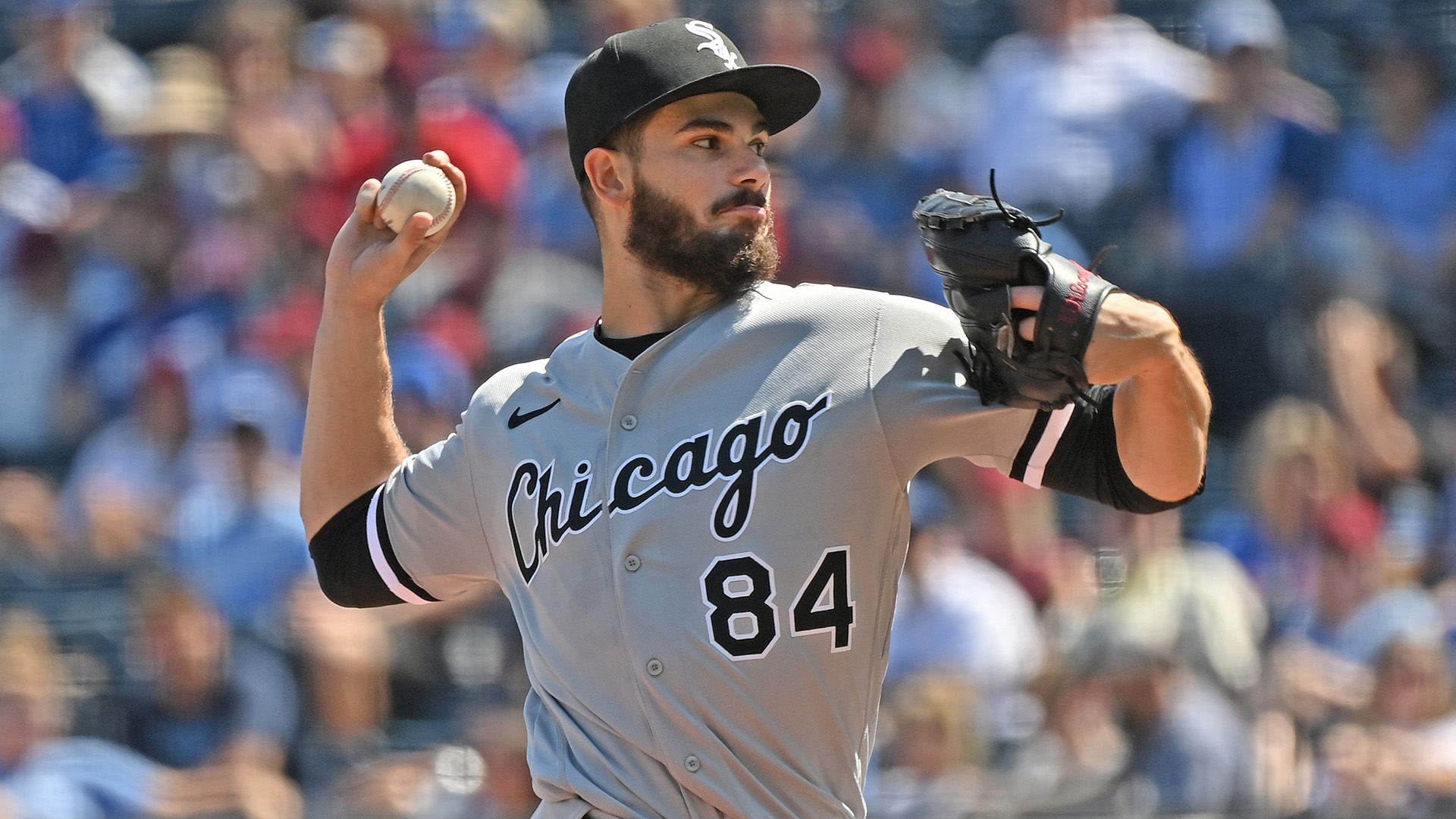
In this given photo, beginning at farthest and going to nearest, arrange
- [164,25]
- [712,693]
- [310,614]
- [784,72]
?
[164,25] → [310,614] → [784,72] → [712,693]

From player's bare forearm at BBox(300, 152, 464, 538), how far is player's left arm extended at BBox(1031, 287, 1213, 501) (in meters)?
1.00

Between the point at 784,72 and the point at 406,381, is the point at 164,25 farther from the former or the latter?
the point at 784,72

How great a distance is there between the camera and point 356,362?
2.76m

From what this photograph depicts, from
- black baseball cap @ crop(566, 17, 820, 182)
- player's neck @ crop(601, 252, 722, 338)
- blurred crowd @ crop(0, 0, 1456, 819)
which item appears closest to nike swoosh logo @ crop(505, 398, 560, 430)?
player's neck @ crop(601, 252, 722, 338)

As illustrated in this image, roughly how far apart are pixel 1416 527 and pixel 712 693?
3260mm

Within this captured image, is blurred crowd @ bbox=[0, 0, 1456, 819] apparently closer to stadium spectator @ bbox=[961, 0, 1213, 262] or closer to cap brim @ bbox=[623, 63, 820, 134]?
stadium spectator @ bbox=[961, 0, 1213, 262]

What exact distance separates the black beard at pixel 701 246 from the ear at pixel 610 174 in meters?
0.03

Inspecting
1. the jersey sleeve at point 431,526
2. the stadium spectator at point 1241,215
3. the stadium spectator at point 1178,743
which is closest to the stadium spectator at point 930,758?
the stadium spectator at point 1178,743

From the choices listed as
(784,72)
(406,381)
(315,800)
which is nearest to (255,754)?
(315,800)

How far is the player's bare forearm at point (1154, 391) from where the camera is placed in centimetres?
215

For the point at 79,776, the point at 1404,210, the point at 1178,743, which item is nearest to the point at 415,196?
the point at 1178,743

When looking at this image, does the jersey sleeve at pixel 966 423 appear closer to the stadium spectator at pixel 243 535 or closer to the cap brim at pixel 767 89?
the cap brim at pixel 767 89

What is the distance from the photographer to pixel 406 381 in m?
Result: 5.66

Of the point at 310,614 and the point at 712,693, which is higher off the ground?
the point at 712,693
